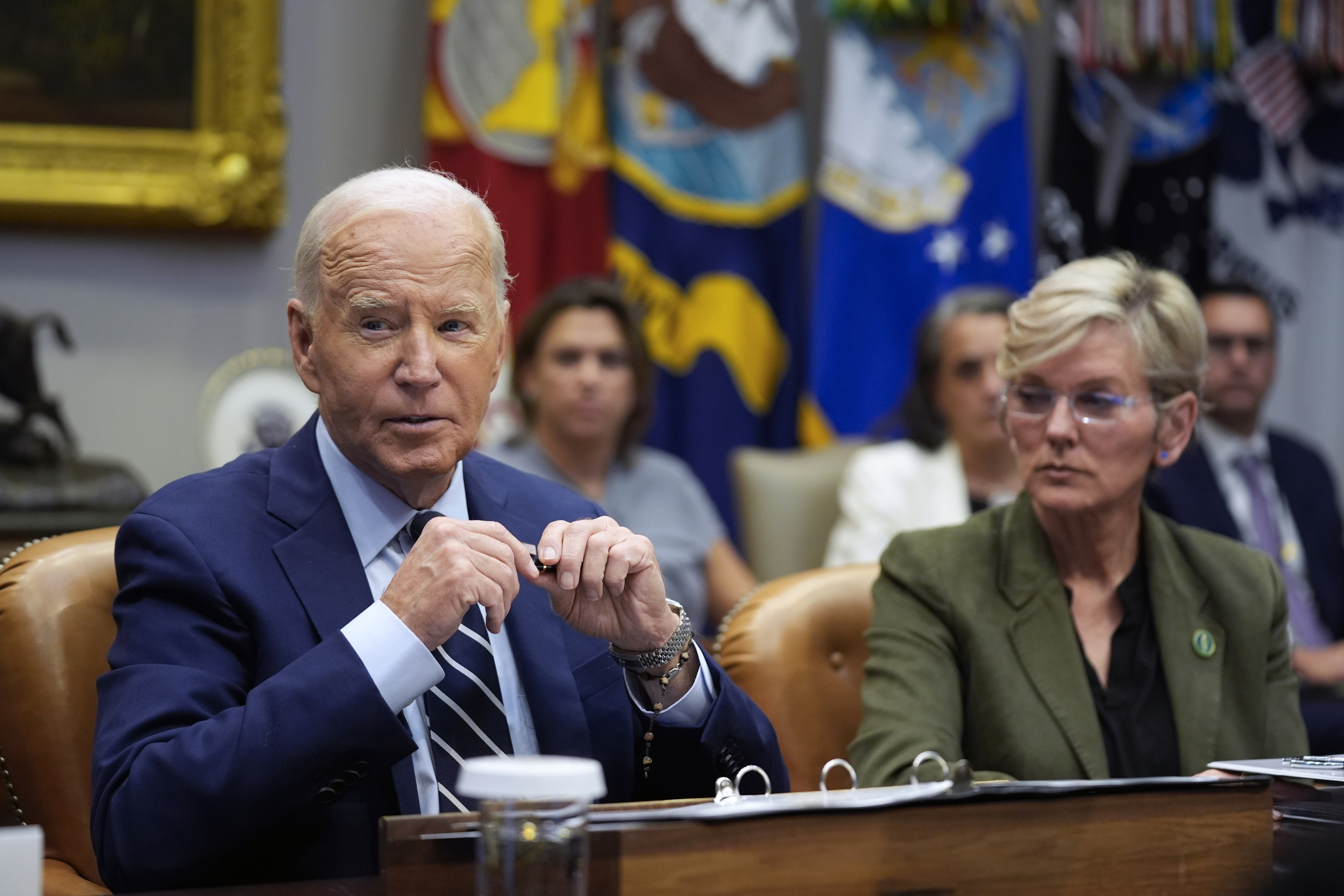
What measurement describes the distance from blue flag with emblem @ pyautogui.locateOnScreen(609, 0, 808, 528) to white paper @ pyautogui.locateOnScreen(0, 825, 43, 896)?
3.38 metres

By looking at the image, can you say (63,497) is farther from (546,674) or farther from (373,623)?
(373,623)

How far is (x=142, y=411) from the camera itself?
4.11 meters

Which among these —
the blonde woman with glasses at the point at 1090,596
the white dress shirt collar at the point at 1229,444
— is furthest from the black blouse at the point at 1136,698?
the white dress shirt collar at the point at 1229,444

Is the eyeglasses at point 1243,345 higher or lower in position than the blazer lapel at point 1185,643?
higher

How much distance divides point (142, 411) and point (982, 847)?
347 cm

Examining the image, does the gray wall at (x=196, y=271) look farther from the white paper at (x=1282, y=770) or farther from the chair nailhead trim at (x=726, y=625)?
the white paper at (x=1282, y=770)

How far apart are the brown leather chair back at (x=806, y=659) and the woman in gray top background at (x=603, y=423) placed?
5.28 ft

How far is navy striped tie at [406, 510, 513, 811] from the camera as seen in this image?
1556 mm

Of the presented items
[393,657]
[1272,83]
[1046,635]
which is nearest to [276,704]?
[393,657]

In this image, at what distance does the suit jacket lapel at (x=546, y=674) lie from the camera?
163cm

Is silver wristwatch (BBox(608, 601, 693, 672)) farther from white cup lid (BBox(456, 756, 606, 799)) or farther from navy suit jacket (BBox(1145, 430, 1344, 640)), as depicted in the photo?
navy suit jacket (BBox(1145, 430, 1344, 640))

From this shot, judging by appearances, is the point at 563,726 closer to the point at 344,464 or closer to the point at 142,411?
the point at 344,464

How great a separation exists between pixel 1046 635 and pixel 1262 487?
8.05ft

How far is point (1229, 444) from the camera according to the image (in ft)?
14.0
